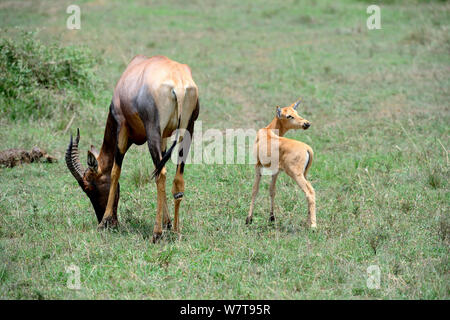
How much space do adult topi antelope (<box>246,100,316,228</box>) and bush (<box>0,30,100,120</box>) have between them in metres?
4.94

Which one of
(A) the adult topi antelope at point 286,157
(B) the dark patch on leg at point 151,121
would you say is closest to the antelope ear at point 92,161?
(B) the dark patch on leg at point 151,121

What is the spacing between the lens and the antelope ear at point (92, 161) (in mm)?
6062

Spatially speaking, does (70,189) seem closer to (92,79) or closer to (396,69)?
(92,79)

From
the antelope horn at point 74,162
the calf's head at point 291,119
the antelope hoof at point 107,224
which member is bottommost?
the antelope hoof at point 107,224

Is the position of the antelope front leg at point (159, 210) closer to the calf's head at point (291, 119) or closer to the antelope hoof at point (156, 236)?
the antelope hoof at point (156, 236)

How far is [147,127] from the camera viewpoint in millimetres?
5555

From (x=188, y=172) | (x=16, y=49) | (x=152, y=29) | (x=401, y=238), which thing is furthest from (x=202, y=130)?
(x=152, y=29)

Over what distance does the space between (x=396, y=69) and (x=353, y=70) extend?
3.15 ft

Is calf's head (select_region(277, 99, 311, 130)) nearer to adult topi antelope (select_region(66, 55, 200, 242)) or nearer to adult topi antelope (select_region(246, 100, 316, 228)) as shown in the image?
adult topi antelope (select_region(246, 100, 316, 228))

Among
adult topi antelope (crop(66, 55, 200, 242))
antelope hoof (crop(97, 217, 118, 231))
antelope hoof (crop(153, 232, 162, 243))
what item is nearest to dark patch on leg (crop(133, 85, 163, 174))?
adult topi antelope (crop(66, 55, 200, 242))

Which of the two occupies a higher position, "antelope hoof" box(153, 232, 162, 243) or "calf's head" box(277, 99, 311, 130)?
"calf's head" box(277, 99, 311, 130)

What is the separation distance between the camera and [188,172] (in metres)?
7.98

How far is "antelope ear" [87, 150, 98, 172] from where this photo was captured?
19.9ft

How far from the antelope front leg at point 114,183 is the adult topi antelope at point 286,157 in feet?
4.90
